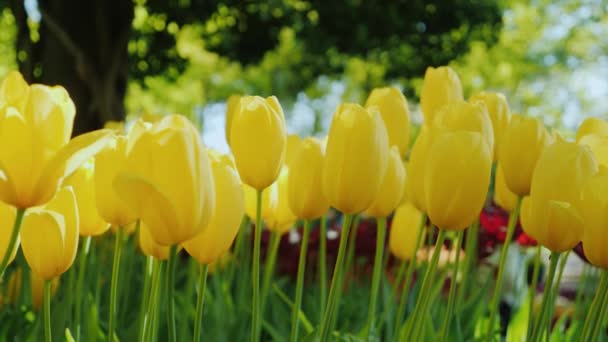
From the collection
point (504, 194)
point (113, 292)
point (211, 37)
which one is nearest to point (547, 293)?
point (504, 194)

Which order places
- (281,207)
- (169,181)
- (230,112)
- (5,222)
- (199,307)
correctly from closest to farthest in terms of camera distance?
1. (169,181)
2. (199,307)
3. (5,222)
4. (281,207)
5. (230,112)

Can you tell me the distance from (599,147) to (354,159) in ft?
1.19

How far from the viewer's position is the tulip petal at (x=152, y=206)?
2.29ft

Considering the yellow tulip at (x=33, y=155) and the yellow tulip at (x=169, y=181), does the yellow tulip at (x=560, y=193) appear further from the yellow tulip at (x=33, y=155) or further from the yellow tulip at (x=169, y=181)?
the yellow tulip at (x=33, y=155)

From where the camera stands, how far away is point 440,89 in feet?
4.10

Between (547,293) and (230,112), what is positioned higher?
(230,112)

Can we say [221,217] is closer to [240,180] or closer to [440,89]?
[240,180]

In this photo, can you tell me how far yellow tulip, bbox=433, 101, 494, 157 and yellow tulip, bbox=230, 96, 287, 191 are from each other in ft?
0.68

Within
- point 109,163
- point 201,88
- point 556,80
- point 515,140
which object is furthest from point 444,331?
point 556,80

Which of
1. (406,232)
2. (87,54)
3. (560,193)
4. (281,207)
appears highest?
(87,54)

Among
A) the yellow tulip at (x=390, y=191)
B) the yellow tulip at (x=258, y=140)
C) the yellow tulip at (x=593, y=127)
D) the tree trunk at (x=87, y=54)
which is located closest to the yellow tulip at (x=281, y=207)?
the yellow tulip at (x=390, y=191)

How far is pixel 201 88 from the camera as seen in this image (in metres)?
15.5

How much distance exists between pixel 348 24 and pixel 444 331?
3.87 metres

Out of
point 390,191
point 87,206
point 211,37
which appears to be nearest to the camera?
point 87,206
